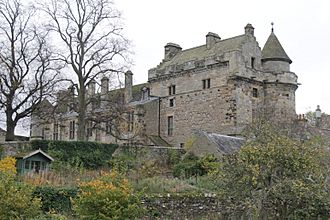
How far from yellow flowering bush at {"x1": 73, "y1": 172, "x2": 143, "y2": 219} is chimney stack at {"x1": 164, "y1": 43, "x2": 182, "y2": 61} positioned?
35183mm

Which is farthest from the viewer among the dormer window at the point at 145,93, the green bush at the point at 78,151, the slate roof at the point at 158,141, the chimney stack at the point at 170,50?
the chimney stack at the point at 170,50

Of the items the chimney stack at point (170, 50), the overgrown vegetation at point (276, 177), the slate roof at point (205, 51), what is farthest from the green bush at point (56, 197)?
the chimney stack at point (170, 50)

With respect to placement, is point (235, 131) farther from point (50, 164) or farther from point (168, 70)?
point (50, 164)

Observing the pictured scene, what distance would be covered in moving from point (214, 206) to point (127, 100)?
29719mm

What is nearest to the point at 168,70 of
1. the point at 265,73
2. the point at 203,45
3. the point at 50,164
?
the point at 203,45


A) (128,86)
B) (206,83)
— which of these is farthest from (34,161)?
(128,86)

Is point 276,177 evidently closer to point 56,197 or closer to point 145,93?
point 56,197

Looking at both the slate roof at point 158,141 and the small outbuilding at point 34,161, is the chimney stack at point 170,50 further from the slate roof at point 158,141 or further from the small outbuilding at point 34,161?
the small outbuilding at point 34,161

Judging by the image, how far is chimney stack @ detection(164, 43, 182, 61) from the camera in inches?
1969

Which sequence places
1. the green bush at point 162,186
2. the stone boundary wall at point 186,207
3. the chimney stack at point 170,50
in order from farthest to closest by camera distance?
1. the chimney stack at point 170,50
2. the green bush at point 162,186
3. the stone boundary wall at point 186,207

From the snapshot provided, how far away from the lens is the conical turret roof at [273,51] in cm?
4381

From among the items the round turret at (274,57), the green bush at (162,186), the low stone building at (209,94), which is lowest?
the green bush at (162,186)

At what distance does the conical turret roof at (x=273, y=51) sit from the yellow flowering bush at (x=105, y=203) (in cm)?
3081

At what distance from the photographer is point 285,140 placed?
60.1 ft
